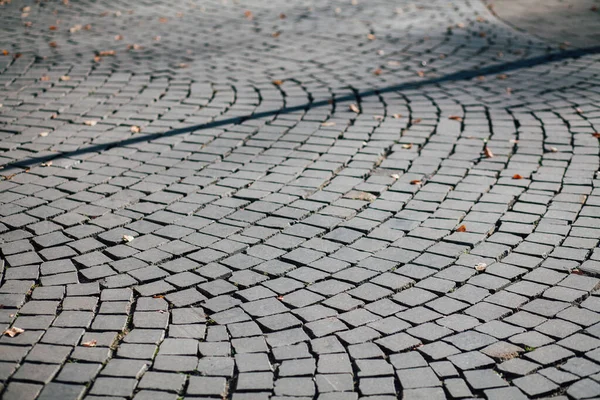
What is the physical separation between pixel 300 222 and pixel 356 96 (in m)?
2.89

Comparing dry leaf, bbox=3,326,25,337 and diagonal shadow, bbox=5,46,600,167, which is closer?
dry leaf, bbox=3,326,25,337

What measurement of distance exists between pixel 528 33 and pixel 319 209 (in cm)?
644

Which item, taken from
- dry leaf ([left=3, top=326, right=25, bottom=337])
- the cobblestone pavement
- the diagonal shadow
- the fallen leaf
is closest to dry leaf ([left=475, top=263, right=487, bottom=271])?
the cobblestone pavement

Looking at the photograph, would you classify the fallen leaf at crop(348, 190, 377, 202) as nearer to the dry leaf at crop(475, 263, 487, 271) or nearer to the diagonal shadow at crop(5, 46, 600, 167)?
the dry leaf at crop(475, 263, 487, 271)

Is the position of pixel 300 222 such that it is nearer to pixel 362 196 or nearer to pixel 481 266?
pixel 362 196

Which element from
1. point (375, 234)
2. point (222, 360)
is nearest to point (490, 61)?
point (375, 234)

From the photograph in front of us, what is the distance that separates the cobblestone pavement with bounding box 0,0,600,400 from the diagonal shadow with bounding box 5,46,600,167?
0.12 ft

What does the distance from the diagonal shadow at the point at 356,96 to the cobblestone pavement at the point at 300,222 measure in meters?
0.04

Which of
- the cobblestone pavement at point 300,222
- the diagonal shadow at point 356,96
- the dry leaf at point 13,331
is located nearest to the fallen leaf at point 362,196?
the cobblestone pavement at point 300,222

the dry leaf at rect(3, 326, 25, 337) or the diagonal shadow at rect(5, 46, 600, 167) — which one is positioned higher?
the diagonal shadow at rect(5, 46, 600, 167)

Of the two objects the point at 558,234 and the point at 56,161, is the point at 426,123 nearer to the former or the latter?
the point at 558,234

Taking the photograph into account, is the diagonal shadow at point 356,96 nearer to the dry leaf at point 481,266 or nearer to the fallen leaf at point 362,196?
the fallen leaf at point 362,196

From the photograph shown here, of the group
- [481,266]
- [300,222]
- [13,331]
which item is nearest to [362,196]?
[300,222]

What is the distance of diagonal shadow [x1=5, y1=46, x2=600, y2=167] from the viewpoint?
233 inches
